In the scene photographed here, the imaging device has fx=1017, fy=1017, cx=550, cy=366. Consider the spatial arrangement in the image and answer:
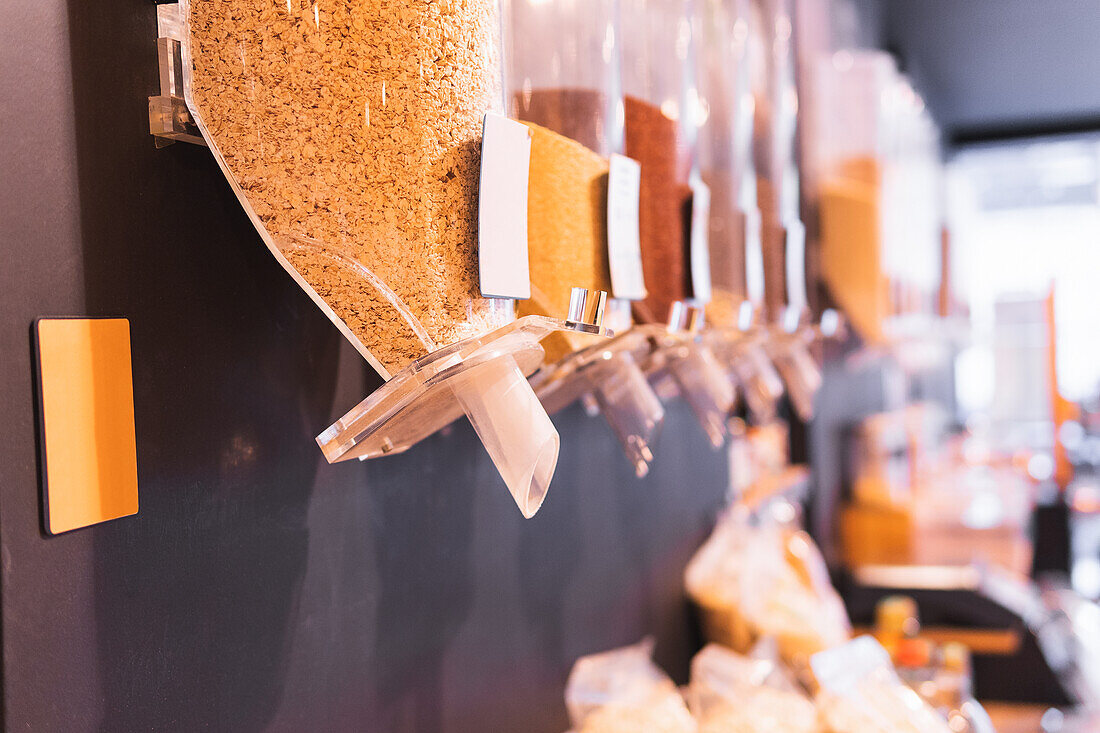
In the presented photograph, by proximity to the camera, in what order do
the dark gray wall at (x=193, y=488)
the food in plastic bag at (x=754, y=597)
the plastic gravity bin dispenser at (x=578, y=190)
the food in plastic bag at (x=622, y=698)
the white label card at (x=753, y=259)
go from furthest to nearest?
the food in plastic bag at (x=754, y=597)
the white label card at (x=753, y=259)
the food in plastic bag at (x=622, y=698)
the plastic gravity bin dispenser at (x=578, y=190)
the dark gray wall at (x=193, y=488)

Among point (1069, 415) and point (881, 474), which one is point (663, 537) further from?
point (1069, 415)

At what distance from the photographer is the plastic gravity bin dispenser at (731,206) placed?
4.05 feet

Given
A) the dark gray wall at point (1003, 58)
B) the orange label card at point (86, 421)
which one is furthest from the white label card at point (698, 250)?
the dark gray wall at point (1003, 58)

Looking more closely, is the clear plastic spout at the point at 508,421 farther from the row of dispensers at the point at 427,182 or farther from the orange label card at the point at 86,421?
the orange label card at the point at 86,421

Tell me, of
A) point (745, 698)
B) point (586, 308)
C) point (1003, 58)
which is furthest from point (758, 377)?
point (1003, 58)

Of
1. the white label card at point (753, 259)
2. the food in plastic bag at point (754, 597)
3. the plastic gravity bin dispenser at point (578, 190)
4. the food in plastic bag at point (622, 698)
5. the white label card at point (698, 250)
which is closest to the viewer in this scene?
the plastic gravity bin dispenser at point (578, 190)

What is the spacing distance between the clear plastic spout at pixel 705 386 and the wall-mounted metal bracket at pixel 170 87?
59 centimetres

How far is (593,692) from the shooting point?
4.11 feet

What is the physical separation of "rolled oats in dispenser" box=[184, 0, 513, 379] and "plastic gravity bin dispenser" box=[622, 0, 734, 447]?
356 mm

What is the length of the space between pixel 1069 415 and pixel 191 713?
256 inches

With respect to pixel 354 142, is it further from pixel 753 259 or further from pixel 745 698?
pixel 745 698

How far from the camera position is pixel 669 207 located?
1.00 m

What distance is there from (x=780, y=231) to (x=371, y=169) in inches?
41.0

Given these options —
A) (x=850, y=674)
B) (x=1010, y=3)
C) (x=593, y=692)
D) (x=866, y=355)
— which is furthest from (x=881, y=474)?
(x=593, y=692)
